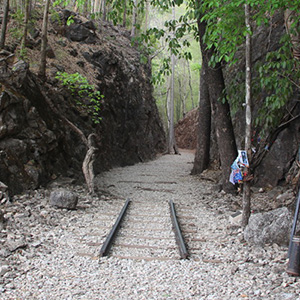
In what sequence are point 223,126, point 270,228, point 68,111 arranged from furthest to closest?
point 68,111
point 223,126
point 270,228

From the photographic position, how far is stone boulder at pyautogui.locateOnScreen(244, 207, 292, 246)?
485 cm

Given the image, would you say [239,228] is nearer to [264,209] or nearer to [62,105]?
[264,209]

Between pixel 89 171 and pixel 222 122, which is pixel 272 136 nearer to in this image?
pixel 222 122

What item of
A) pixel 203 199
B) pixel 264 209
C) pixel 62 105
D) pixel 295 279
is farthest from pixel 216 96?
pixel 295 279

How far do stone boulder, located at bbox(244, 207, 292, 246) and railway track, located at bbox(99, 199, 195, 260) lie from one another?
1126 millimetres

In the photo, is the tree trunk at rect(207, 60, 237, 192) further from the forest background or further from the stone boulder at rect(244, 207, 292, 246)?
the stone boulder at rect(244, 207, 292, 246)

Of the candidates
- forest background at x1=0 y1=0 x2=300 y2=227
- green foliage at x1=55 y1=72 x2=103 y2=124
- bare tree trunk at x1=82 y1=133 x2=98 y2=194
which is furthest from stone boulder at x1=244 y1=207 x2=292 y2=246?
green foliage at x1=55 y1=72 x2=103 y2=124

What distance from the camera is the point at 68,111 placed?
10.6 m

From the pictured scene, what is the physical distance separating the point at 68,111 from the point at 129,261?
726 centimetres

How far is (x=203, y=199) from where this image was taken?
8.49 meters

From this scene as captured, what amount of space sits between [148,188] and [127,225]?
3.74m

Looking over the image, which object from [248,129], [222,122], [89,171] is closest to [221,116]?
[222,122]

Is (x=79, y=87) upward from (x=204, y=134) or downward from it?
upward

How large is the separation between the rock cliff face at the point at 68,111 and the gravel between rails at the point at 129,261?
1161 millimetres
